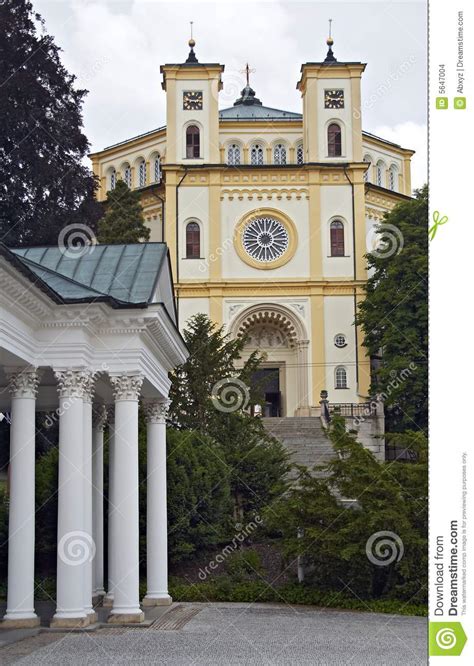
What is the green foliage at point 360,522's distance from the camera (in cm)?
2439

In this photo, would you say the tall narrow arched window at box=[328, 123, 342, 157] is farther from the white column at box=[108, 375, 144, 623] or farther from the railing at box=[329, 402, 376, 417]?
the white column at box=[108, 375, 144, 623]

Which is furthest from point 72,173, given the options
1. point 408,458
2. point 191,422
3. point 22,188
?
point 408,458

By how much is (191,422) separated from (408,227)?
17.6m

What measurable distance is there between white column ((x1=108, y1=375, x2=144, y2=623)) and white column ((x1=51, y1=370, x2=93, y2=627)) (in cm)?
99

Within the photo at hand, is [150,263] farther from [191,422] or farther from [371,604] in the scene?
[191,422]

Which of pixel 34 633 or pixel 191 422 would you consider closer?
pixel 34 633

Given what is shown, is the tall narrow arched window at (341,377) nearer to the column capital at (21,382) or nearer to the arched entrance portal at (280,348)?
the arched entrance portal at (280,348)

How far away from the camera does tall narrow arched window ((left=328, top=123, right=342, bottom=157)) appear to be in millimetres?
58031

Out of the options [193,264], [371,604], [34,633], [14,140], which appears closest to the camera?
[34,633]

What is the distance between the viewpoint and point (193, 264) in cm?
5641

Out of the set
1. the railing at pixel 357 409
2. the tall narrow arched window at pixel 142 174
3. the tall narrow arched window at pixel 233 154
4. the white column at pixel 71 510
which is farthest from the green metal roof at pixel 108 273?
the tall narrow arched window at pixel 142 174

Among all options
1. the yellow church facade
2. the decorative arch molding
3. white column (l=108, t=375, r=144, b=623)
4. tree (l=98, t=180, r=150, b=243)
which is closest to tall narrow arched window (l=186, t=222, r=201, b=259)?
the yellow church facade

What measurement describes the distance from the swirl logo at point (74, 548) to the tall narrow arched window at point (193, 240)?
3807 centimetres

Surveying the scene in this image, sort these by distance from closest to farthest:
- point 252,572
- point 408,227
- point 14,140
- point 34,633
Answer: point 34,633
point 252,572
point 14,140
point 408,227
